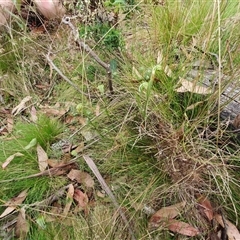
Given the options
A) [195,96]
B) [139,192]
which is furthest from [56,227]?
[195,96]

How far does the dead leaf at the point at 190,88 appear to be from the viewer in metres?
1.55

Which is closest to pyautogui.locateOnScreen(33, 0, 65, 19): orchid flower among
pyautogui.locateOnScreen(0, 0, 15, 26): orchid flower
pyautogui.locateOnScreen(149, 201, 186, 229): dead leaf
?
pyautogui.locateOnScreen(0, 0, 15, 26): orchid flower

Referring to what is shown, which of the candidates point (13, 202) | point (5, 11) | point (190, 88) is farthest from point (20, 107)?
point (190, 88)

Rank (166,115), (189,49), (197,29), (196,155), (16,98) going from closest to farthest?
(196,155), (166,115), (189,49), (197,29), (16,98)

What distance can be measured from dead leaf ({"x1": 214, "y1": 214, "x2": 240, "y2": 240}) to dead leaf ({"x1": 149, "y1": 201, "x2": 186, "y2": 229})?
0.13m

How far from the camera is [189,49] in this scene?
1774mm

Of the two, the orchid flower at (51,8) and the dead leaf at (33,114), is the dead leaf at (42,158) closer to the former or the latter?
the dead leaf at (33,114)

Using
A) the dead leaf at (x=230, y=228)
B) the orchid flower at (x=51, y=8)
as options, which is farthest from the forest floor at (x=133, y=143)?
the orchid flower at (x=51, y=8)

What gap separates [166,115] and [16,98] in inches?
35.3

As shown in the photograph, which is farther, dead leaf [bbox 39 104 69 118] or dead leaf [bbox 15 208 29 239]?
dead leaf [bbox 39 104 69 118]

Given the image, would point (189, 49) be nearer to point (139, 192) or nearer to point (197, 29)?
point (197, 29)

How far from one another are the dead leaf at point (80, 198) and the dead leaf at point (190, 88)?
0.53 metres

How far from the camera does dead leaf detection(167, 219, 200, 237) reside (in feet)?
4.72

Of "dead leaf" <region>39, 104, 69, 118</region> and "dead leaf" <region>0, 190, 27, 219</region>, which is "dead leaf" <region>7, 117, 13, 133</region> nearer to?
"dead leaf" <region>39, 104, 69, 118</region>
